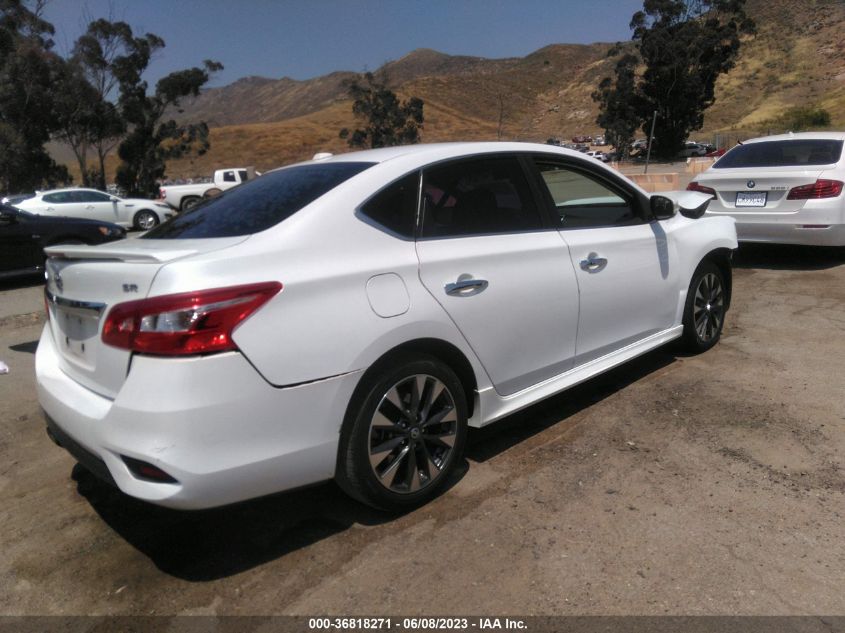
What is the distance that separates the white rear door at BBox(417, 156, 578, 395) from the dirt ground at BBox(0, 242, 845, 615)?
57 cm

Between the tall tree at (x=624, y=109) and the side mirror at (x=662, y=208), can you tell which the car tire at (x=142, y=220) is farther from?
the tall tree at (x=624, y=109)

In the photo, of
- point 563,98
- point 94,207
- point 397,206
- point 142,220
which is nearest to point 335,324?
point 397,206

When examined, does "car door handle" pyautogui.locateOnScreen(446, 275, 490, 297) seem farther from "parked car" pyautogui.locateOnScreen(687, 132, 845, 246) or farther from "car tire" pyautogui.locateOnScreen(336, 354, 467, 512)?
"parked car" pyautogui.locateOnScreen(687, 132, 845, 246)

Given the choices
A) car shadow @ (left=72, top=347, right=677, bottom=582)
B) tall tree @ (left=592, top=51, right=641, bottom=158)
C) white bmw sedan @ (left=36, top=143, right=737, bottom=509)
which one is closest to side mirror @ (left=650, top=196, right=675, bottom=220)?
white bmw sedan @ (left=36, top=143, right=737, bottom=509)

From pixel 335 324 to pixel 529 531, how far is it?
4.03 feet

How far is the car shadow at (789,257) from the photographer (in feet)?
27.1

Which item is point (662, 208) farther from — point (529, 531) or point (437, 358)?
point (529, 531)

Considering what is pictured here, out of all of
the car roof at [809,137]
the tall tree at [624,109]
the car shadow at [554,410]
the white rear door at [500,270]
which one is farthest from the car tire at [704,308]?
the tall tree at [624,109]

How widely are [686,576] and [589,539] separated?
1.33 ft

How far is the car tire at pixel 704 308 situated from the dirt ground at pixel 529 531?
661mm

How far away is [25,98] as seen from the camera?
3731 centimetres

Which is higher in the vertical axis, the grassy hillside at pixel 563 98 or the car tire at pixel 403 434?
the grassy hillside at pixel 563 98

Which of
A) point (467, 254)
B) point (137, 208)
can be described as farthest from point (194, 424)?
point (137, 208)

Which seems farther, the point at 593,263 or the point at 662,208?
the point at 662,208
